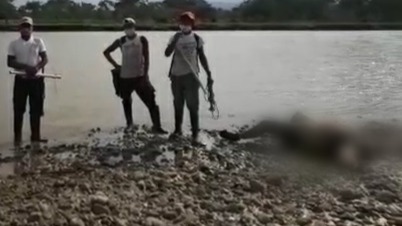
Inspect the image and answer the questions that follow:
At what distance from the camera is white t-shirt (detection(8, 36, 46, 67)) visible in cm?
1115

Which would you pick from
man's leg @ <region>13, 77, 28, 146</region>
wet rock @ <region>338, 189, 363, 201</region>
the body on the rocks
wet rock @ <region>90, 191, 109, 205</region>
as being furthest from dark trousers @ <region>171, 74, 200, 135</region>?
wet rock @ <region>90, 191, 109, 205</region>

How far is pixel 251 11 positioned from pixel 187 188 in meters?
88.6

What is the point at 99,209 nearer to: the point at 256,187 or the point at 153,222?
the point at 153,222

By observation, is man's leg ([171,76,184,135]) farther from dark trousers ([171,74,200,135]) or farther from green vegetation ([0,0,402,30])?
green vegetation ([0,0,402,30])

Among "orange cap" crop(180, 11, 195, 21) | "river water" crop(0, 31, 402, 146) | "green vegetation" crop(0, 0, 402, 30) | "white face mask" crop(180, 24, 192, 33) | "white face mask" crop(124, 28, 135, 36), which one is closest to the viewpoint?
"orange cap" crop(180, 11, 195, 21)

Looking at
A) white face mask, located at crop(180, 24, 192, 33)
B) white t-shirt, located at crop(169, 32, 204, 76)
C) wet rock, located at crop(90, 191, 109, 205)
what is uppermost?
white face mask, located at crop(180, 24, 192, 33)

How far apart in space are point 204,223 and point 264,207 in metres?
0.88

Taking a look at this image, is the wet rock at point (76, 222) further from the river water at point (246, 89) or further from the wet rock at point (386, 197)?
the river water at point (246, 89)

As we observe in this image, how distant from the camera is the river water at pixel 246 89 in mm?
16625

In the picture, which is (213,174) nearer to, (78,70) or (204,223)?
(204,223)

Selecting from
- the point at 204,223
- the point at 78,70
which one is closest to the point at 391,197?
the point at 204,223

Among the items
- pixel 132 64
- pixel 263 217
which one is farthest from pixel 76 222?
→ pixel 132 64

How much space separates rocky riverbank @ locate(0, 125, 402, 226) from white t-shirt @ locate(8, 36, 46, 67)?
1.35m

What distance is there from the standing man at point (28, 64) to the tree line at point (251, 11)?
242ft
